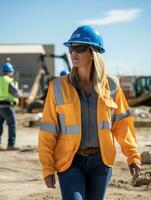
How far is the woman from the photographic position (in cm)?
419

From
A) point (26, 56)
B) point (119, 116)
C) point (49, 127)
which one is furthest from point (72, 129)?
point (26, 56)

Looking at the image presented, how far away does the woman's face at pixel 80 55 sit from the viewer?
433 cm

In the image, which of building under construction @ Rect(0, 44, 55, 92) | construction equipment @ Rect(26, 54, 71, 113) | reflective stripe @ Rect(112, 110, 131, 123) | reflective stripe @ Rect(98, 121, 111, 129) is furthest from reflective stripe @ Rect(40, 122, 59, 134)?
building under construction @ Rect(0, 44, 55, 92)

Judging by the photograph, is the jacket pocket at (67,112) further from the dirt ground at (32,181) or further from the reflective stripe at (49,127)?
the dirt ground at (32,181)

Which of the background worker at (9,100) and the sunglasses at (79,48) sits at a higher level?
the sunglasses at (79,48)

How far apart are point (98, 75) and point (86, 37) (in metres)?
0.31

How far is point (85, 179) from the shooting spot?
4.27 m

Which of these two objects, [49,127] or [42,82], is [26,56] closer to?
[42,82]

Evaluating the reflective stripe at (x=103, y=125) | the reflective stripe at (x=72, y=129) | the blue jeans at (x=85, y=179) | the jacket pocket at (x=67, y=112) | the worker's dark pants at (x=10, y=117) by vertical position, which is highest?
the jacket pocket at (x=67, y=112)

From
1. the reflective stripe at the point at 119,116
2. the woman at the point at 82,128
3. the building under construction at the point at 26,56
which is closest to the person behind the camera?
the woman at the point at 82,128

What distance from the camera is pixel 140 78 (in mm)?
37438

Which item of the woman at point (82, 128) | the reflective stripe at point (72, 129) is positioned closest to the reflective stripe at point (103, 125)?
the woman at point (82, 128)

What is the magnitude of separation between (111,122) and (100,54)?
54 cm

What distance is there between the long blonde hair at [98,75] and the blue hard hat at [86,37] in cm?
5
